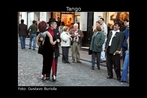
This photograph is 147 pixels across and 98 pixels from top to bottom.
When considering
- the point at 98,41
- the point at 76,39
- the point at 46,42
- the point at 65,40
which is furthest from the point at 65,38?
the point at 46,42

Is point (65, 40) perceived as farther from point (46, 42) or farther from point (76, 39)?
point (46, 42)

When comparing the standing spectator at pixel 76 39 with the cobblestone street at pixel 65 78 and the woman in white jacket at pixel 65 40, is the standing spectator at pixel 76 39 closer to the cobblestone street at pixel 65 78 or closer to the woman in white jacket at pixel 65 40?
the woman in white jacket at pixel 65 40

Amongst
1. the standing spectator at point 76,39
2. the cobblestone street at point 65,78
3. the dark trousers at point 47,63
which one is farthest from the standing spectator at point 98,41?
the dark trousers at point 47,63

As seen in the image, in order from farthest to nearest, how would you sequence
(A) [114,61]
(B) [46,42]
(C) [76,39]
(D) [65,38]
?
1. (C) [76,39]
2. (D) [65,38]
3. (A) [114,61]
4. (B) [46,42]

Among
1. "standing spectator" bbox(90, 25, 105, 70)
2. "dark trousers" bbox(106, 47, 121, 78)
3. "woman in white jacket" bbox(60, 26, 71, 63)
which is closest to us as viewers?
"dark trousers" bbox(106, 47, 121, 78)

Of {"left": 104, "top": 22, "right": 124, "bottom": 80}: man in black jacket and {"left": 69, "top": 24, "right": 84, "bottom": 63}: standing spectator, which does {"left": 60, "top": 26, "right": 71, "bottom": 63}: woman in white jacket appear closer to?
{"left": 69, "top": 24, "right": 84, "bottom": 63}: standing spectator

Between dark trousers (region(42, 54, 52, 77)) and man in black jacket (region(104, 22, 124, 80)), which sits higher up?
man in black jacket (region(104, 22, 124, 80))

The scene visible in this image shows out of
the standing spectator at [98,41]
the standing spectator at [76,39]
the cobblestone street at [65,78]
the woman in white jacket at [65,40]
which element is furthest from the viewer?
the standing spectator at [76,39]

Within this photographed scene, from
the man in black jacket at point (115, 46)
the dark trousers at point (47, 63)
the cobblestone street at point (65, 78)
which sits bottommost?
the cobblestone street at point (65, 78)

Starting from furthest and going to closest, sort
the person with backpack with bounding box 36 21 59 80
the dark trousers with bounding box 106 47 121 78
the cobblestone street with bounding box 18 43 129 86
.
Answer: the dark trousers with bounding box 106 47 121 78 < the person with backpack with bounding box 36 21 59 80 < the cobblestone street with bounding box 18 43 129 86

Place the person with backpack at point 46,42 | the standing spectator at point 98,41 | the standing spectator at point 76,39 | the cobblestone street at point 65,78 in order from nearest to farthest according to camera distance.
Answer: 1. the cobblestone street at point 65,78
2. the person with backpack at point 46,42
3. the standing spectator at point 98,41
4. the standing spectator at point 76,39

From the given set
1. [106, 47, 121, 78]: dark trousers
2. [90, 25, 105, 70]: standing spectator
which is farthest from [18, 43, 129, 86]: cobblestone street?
[90, 25, 105, 70]: standing spectator

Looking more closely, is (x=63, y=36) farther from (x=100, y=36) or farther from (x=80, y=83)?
(x=80, y=83)
